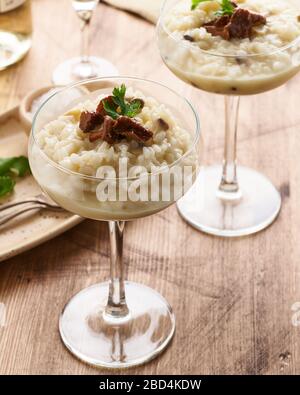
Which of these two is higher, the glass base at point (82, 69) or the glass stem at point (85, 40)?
the glass stem at point (85, 40)

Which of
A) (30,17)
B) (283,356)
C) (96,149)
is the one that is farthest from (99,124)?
(30,17)

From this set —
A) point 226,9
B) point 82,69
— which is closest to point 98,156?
point 226,9

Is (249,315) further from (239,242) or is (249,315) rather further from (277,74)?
(277,74)

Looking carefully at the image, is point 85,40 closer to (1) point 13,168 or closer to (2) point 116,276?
(1) point 13,168

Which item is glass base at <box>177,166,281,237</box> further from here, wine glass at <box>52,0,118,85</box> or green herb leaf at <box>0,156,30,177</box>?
wine glass at <box>52,0,118,85</box>

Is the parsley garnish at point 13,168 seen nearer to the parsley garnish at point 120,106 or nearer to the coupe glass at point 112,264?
the coupe glass at point 112,264

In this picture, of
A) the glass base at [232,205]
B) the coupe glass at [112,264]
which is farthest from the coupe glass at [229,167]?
the coupe glass at [112,264]
